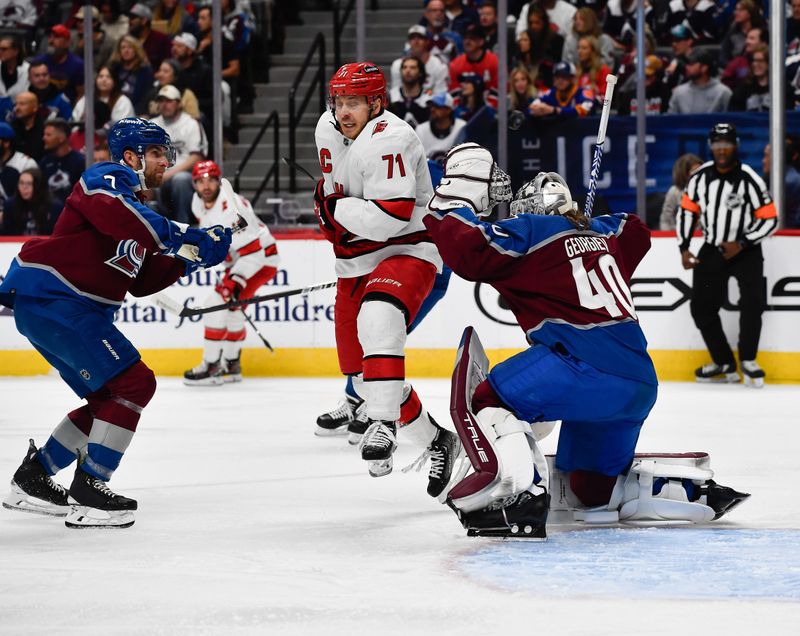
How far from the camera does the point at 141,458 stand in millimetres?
5094

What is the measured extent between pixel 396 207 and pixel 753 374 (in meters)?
3.66

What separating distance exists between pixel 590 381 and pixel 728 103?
17.0 ft

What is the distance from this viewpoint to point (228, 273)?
302 inches

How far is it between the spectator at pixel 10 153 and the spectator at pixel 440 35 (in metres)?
2.67

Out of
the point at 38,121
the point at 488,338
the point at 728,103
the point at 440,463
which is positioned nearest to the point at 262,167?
the point at 38,121

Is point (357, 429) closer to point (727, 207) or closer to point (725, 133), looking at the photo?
point (727, 207)

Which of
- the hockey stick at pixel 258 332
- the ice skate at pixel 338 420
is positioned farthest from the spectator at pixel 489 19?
the ice skate at pixel 338 420

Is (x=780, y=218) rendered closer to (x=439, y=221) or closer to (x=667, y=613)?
(x=439, y=221)

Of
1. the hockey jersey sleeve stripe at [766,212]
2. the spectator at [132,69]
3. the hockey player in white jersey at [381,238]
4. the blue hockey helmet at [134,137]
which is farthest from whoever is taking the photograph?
the spectator at [132,69]

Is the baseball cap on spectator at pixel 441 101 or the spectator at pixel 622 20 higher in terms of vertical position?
the spectator at pixel 622 20

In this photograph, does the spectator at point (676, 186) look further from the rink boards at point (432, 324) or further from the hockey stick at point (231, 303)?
the hockey stick at point (231, 303)

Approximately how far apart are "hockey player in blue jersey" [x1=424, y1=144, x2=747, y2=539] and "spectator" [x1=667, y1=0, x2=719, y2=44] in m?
5.53

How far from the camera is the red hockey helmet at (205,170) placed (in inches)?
303

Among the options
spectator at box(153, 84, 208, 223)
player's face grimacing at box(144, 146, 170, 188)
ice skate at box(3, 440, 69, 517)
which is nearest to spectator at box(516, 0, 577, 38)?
spectator at box(153, 84, 208, 223)
